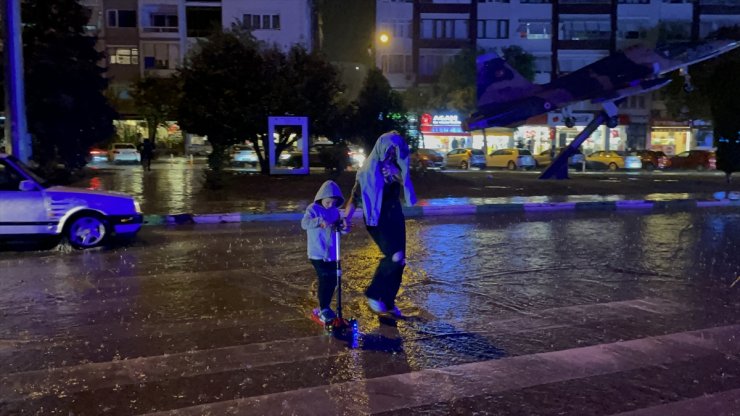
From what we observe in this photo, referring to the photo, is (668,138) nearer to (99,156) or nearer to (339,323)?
(99,156)

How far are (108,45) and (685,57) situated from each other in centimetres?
4340

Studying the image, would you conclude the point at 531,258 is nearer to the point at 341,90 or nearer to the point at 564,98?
the point at 341,90

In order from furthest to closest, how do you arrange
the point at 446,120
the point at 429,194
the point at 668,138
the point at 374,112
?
1. the point at 668,138
2. the point at 446,120
3. the point at 374,112
4. the point at 429,194

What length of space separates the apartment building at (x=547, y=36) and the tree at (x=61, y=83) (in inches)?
1168

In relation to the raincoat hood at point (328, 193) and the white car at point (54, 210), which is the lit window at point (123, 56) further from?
the raincoat hood at point (328, 193)

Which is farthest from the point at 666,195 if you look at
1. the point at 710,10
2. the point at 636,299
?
the point at 710,10

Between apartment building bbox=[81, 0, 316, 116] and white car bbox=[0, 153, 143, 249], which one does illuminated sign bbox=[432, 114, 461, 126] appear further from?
white car bbox=[0, 153, 143, 249]

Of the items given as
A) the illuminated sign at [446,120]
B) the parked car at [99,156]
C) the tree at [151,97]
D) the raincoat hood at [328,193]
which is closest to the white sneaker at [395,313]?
the raincoat hood at [328,193]

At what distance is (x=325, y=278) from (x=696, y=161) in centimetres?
4226

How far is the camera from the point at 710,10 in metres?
55.2

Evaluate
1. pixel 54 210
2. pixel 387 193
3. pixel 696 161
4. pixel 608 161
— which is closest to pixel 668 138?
pixel 696 161

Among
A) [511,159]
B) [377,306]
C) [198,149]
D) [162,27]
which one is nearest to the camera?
[377,306]

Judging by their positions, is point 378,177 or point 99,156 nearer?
point 378,177

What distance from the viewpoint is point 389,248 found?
639 centimetres
